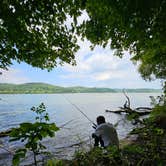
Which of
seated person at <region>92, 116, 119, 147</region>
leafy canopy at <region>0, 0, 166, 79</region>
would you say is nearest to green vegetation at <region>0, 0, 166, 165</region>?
leafy canopy at <region>0, 0, 166, 79</region>

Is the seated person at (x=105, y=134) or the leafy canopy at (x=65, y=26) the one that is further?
the seated person at (x=105, y=134)

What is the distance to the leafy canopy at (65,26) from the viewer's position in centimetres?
558

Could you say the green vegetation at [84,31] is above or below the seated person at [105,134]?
above

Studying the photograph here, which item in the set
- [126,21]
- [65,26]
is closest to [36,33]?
[65,26]

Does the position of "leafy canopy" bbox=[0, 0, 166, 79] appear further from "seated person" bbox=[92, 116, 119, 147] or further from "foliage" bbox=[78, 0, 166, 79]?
"seated person" bbox=[92, 116, 119, 147]

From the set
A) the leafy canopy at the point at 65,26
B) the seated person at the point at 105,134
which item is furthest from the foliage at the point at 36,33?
the seated person at the point at 105,134

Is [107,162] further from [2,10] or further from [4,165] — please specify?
[4,165]

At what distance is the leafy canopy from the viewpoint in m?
5.58

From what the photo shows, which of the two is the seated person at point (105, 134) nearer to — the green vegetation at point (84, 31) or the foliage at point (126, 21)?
the green vegetation at point (84, 31)

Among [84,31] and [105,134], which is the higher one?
[84,31]

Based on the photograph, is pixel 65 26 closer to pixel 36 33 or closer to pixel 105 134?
pixel 36 33

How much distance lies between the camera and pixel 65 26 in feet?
24.7

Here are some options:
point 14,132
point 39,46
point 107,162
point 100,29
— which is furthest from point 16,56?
point 14,132

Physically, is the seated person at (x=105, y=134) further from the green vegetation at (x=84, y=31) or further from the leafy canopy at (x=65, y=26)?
the leafy canopy at (x=65, y=26)
